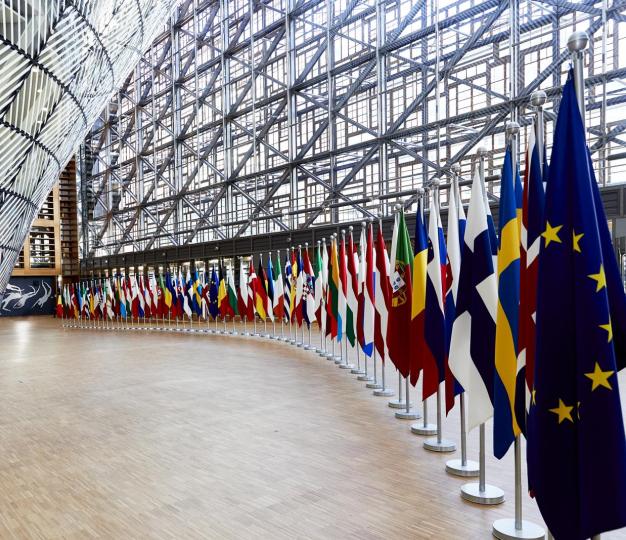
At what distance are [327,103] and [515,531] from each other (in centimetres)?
2044

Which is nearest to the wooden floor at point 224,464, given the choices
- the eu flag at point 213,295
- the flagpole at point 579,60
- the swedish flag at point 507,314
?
the swedish flag at point 507,314

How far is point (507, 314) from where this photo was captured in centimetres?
331

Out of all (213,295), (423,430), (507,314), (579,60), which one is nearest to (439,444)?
(423,430)

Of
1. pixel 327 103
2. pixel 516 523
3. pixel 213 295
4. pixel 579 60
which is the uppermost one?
pixel 327 103

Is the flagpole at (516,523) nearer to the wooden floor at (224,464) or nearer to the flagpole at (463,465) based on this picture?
the wooden floor at (224,464)

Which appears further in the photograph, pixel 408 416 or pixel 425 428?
pixel 408 416

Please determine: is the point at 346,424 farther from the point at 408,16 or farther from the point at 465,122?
the point at 408,16

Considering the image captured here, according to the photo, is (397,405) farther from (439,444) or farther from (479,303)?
(479,303)

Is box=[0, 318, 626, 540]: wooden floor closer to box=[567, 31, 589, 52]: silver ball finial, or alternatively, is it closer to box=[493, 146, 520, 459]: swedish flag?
box=[493, 146, 520, 459]: swedish flag

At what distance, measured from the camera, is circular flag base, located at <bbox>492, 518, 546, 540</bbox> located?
11.1 ft

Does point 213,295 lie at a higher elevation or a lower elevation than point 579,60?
lower

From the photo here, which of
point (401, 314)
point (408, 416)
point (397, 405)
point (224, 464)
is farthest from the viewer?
point (397, 405)

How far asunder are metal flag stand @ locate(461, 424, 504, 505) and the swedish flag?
0.66 metres

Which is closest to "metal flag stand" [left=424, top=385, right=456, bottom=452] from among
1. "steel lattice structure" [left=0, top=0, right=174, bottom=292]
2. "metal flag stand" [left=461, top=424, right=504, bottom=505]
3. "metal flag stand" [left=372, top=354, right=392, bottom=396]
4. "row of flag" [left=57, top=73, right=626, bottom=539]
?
"row of flag" [left=57, top=73, right=626, bottom=539]
